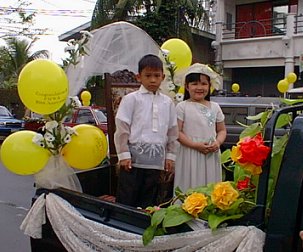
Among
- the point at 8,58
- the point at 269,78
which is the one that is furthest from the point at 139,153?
the point at 8,58

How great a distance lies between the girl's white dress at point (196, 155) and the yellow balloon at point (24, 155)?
0.92 metres

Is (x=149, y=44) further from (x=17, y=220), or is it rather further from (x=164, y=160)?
(x=17, y=220)

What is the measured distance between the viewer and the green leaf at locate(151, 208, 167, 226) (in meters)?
1.95

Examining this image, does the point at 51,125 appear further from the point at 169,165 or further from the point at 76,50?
the point at 169,165

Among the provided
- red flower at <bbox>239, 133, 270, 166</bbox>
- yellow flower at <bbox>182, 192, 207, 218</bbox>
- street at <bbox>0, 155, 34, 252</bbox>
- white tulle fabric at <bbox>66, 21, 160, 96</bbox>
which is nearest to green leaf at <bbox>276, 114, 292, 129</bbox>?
red flower at <bbox>239, 133, 270, 166</bbox>

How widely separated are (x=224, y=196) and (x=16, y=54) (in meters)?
25.4

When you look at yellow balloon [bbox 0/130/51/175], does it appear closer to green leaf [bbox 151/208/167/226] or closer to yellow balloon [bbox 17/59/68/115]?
yellow balloon [bbox 17/59/68/115]

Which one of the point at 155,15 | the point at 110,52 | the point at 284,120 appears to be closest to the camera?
the point at 284,120

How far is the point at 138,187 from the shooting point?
316 centimetres

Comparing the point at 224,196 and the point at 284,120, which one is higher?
the point at 284,120

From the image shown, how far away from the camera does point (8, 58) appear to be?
1055 inches

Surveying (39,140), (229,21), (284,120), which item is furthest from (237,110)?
(229,21)

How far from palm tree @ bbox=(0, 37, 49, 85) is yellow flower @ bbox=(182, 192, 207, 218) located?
23908 mm

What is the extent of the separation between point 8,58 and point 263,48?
50.4 feet
